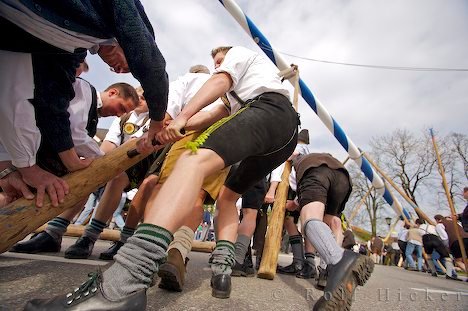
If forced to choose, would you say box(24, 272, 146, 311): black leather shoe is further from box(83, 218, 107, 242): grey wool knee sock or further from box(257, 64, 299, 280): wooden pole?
box(257, 64, 299, 280): wooden pole

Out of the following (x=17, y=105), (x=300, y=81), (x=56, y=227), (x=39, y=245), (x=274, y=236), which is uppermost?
(x=300, y=81)

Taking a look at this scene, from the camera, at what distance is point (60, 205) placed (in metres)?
1.22

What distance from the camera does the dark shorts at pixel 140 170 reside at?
2.52m

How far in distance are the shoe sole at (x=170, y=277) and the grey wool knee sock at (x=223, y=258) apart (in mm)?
222

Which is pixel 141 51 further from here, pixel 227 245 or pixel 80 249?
pixel 80 249

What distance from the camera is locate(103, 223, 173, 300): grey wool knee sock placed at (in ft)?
2.80

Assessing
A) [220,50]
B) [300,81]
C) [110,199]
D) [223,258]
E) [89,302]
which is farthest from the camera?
[300,81]

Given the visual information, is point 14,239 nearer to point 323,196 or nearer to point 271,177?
point 323,196

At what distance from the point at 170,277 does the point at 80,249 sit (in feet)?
3.64

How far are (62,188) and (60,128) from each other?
0.81 feet

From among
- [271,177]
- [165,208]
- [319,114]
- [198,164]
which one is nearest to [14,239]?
[165,208]

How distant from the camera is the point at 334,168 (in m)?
2.20

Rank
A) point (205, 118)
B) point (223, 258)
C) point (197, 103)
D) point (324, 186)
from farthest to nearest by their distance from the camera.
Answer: point (324, 186), point (205, 118), point (223, 258), point (197, 103)

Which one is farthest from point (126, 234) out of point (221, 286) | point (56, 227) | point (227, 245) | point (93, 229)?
point (221, 286)
